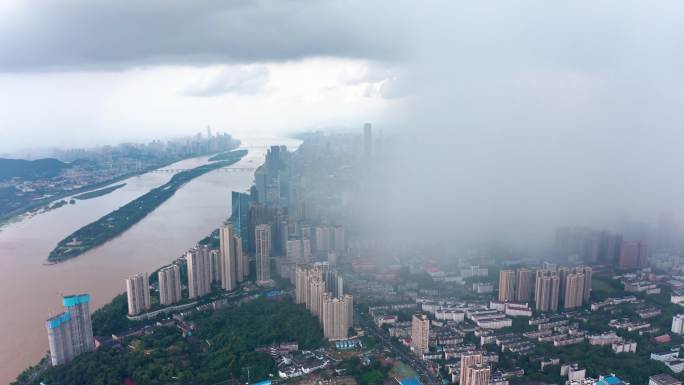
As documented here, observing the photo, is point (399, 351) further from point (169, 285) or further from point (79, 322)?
point (79, 322)

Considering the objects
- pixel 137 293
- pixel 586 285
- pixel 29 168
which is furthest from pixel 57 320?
pixel 29 168

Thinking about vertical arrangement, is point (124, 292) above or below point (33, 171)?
below

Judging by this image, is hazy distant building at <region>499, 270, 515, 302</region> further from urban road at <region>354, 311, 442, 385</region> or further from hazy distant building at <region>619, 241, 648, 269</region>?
hazy distant building at <region>619, 241, 648, 269</region>

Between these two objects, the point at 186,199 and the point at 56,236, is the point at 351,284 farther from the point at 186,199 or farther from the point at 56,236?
the point at 186,199

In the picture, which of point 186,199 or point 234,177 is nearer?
point 186,199

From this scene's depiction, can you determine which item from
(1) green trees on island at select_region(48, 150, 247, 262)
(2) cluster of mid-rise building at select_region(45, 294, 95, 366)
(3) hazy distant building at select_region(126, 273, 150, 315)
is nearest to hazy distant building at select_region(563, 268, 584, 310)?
(3) hazy distant building at select_region(126, 273, 150, 315)

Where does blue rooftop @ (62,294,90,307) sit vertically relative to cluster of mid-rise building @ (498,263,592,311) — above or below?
above

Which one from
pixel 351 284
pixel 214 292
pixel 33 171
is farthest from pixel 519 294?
pixel 33 171

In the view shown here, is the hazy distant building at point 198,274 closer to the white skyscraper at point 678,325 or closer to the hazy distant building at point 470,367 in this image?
the hazy distant building at point 470,367
